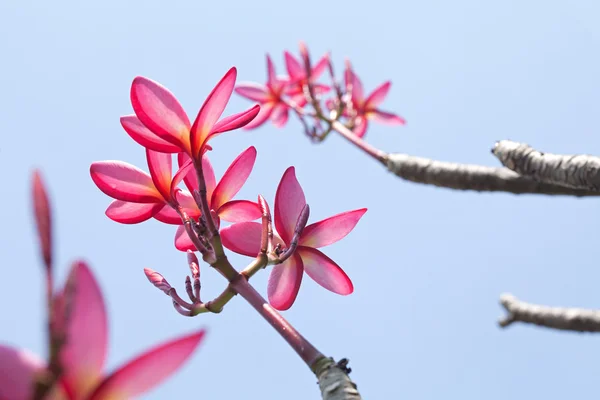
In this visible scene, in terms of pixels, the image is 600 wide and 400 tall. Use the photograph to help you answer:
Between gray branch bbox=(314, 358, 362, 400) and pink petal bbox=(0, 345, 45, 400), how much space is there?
254mm

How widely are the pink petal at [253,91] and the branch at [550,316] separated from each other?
4.69 ft

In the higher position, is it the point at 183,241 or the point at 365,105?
the point at 365,105

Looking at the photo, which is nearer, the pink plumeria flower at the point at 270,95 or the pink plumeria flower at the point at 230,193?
the pink plumeria flower at the point at 230,193

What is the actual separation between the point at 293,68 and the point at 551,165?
1.61 meters

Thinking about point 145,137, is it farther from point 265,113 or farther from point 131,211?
point 265,113

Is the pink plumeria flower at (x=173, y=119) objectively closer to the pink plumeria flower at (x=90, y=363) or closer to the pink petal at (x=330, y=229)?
the pink petal at (x=330, y=229)

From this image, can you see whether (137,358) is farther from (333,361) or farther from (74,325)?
(333,361)

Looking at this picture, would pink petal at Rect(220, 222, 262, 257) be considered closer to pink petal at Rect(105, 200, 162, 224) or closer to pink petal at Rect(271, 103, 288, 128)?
pink petal at Rect(105, 200, 162, 224)

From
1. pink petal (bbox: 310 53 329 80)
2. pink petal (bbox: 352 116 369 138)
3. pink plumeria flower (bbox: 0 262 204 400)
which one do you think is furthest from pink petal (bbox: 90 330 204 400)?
pink petal (bbox: 310 53 329 80)

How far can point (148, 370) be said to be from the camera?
347 mm

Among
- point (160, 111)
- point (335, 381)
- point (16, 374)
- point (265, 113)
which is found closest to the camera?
point (16, 374)

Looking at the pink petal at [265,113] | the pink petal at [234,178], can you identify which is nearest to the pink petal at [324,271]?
the pink petal at [234,178]

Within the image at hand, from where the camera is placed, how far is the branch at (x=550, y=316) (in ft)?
3.43

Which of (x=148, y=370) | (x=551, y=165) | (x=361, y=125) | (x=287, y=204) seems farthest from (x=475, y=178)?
(x=361, y=125)
